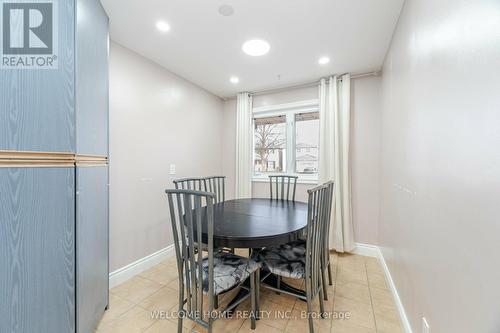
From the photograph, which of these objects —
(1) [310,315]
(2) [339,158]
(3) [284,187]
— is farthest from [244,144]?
(1) [310,315]

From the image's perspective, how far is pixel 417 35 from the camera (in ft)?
4.42

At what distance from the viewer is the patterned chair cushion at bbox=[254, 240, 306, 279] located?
5.10ft

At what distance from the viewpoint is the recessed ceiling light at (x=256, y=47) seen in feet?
6.99

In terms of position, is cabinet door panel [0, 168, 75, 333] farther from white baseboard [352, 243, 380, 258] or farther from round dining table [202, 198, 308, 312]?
white baseboard [352, 243, 380, 258]

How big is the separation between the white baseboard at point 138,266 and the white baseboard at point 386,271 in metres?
2.52

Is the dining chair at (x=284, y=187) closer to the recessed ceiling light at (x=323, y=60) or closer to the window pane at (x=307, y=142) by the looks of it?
the window pane at (x=307, y=142)

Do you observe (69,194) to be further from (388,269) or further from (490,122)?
(388,269)

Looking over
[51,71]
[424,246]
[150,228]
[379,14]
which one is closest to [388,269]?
[424,246]

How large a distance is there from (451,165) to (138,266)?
9.26 feet

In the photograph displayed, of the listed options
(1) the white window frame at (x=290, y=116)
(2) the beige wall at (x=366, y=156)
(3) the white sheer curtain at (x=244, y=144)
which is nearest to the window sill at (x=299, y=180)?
(1) the white window frame at (x=290, y=116)

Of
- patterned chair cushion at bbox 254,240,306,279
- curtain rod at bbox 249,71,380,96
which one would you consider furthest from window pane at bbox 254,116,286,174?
patterned chair cushion at bbox 254,240,306,279

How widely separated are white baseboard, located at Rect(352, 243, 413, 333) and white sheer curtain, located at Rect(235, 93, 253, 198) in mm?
1809

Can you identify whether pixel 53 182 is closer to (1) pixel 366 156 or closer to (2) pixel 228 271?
(2) pixel 228 271

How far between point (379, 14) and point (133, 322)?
3205 millimetres
